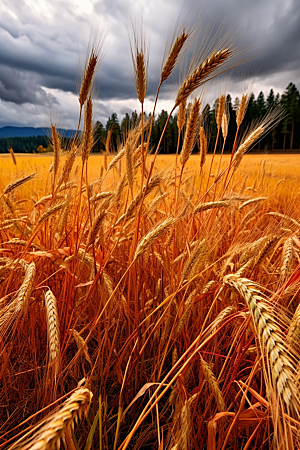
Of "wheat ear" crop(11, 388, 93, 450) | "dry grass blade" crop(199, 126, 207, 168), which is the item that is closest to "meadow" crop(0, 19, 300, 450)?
"wheat ear" crop(11, 388, 93, 450)

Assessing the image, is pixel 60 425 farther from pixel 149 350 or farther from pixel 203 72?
pixel 203 72

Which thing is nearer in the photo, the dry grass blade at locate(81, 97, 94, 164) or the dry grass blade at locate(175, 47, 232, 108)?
the dry grass blade at locate(175, 47, 232, 108)

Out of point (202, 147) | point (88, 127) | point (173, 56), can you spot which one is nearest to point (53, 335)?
point (88, 127)

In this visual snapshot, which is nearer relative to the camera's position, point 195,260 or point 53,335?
point 53,335

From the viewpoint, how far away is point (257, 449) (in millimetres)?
983

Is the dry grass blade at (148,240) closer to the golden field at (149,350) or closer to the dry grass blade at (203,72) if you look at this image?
the golden field at (149,350)

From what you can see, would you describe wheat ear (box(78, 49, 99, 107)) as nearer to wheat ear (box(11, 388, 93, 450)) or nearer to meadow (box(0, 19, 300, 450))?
meadow (box(0, 19, 300, 450))

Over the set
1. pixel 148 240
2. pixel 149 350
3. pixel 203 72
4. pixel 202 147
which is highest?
pixel 203 72

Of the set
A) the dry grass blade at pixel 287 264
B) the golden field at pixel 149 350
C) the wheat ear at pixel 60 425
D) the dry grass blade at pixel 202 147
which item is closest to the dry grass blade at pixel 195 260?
the golden field at pixel 149 350

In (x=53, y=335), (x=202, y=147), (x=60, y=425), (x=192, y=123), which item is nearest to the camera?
(x=60, y=425)

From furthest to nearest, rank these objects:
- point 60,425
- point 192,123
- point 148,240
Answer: point 192,123, point 148,240, point 60,425

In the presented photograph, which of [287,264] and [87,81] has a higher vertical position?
[87,81]

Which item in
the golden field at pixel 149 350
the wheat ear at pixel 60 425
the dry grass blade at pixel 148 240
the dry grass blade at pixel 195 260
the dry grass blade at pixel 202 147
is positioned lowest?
the golden field at pixel 149 350

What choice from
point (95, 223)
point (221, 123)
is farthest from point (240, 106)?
point (95, 223)
